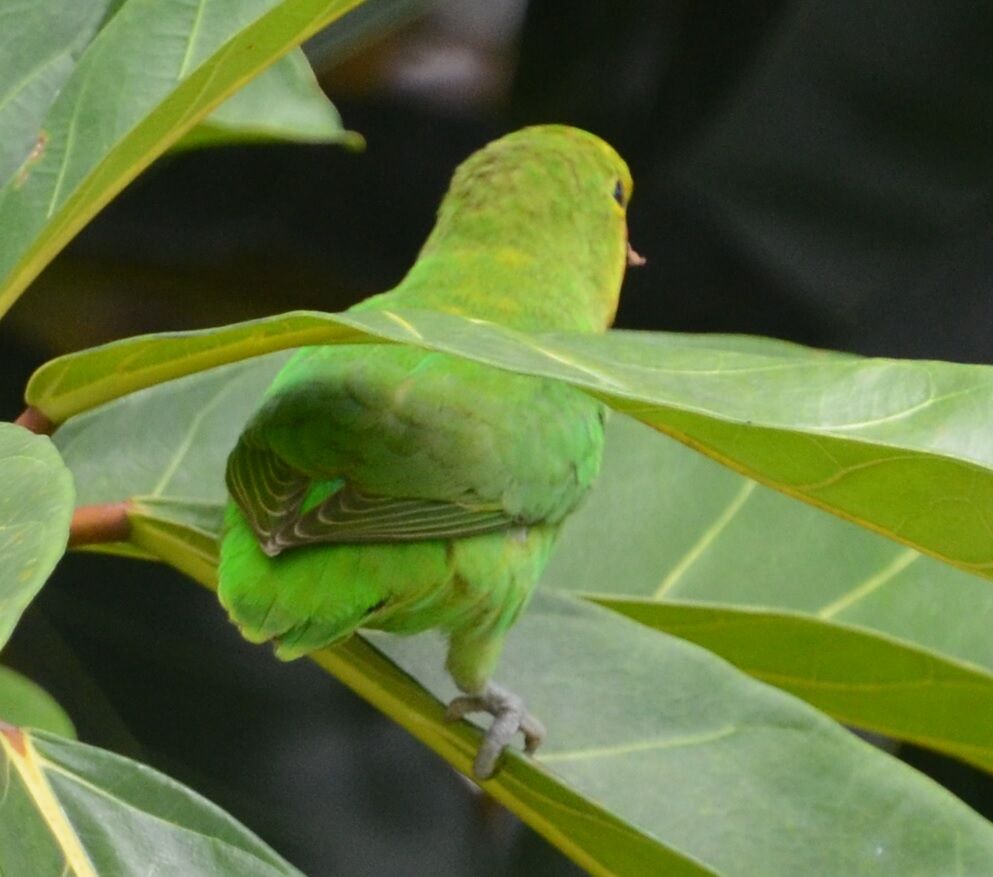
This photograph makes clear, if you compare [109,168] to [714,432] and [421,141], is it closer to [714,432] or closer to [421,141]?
[714,432]

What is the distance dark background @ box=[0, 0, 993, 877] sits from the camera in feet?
4.90

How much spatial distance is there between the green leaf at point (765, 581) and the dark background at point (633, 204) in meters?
0.64

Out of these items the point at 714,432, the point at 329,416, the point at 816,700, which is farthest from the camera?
the point at 816,700

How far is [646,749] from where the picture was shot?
0.73 meters

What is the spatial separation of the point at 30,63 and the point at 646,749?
64 centimetres

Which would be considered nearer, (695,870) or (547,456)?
(695,870)

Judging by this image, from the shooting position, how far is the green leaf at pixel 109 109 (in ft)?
2.28

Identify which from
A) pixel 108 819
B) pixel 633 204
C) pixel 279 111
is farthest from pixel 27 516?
pixel 633 204

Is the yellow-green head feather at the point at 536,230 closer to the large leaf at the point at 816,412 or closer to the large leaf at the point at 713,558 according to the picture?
the large leaf at the point at 713,558

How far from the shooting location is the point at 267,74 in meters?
0.91

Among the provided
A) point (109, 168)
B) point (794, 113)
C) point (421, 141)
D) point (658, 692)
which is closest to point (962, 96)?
point (794, 113)

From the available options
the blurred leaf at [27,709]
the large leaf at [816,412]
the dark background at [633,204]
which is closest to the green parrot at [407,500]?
the large leaf at [816,412]

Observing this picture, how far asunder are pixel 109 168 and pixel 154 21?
0.47 ft

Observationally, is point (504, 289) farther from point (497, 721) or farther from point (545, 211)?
point (497, 721)
